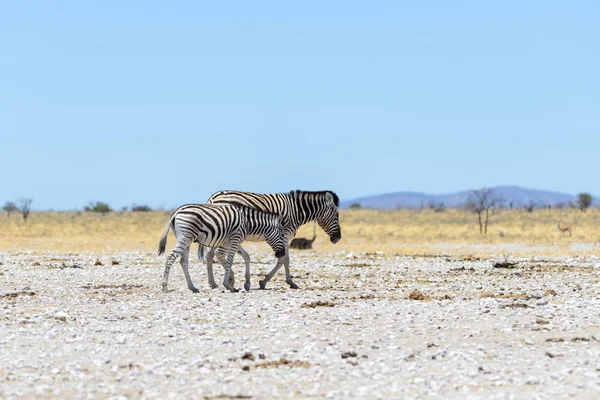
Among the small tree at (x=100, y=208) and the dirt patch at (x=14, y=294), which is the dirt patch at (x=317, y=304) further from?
the small tree at (x=100, y=208)

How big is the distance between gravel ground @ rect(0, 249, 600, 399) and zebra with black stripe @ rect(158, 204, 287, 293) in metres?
0.71

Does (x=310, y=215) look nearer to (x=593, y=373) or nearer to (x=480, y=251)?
(x=593, y=373)

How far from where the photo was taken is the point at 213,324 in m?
14.2

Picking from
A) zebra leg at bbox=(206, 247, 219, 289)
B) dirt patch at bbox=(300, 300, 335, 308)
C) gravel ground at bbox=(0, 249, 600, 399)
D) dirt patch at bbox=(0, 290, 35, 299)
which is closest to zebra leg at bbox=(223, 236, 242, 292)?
gravel ground at bbox=(0, 249, 600, 399)

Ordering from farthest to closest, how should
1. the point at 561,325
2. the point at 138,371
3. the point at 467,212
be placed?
the point at 467,212 < the point at 561,325 < the point at 138,371

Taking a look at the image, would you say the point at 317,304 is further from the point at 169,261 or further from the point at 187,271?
the point at 169,261

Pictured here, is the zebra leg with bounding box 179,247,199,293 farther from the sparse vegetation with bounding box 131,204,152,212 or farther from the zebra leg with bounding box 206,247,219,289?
the sparse vegetation with bounding box 131,204,152,212

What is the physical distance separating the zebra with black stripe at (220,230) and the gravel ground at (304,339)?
2.33ft

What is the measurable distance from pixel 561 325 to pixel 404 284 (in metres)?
7.49

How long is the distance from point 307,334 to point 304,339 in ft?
1.21

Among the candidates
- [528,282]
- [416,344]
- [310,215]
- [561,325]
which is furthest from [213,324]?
[528,282]

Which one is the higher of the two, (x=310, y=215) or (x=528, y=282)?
(x=310, y=215)

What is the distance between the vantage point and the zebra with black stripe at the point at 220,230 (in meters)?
18.5

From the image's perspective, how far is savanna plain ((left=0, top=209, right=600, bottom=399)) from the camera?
33.0ft
